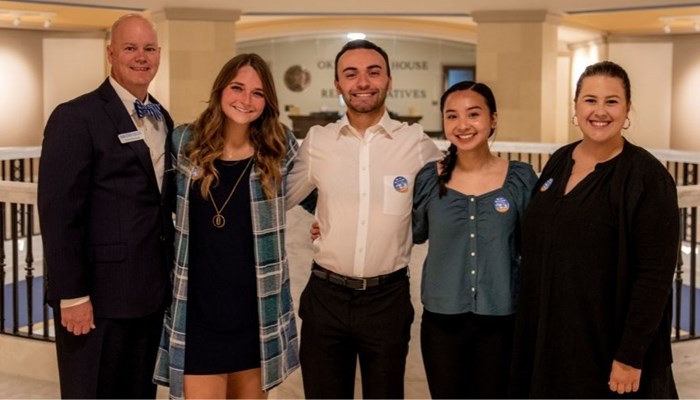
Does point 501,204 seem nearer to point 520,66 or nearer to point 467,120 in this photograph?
point 467,120

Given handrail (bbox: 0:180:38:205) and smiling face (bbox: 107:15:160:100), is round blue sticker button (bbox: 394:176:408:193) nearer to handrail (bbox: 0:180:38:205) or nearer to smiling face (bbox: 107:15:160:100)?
smiling face (bbox: 107:15:160:100)

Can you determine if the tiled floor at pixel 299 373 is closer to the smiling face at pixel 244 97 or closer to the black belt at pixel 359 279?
the black belt at pixel 359 279

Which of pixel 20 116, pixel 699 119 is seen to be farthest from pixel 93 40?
pixel 699 119

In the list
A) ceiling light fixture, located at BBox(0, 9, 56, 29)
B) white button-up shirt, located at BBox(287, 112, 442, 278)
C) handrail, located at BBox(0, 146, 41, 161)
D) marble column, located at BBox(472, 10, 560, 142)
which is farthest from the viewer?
ceiling light fixture, located at BBox(0, 9, 56, 29)

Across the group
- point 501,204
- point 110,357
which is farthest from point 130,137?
point 501,204

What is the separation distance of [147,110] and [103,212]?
16.4 inches

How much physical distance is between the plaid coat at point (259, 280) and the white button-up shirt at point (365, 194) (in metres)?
0.16

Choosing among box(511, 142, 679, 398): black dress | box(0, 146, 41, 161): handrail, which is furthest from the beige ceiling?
box(511, 142, 679, 398): black dress

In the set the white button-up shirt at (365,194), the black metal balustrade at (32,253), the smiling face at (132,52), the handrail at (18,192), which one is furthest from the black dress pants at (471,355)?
the handrail at (18,192)

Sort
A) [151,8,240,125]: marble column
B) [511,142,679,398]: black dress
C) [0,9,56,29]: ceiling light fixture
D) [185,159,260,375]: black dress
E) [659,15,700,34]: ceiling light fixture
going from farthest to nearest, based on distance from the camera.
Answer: [659,15,700,34]: ceiling light fixture < [0,9,56,29]: ceiling light fixture < [151,8,240,125]: marble column < [185,159,260,375]: black dress < [511,142,679,398]: black dress

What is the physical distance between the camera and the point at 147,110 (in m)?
2.87

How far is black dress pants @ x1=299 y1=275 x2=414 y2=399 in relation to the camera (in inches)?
111

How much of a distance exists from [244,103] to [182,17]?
34.6 ft

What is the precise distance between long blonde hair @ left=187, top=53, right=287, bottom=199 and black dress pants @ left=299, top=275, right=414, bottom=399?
47 centimetres
